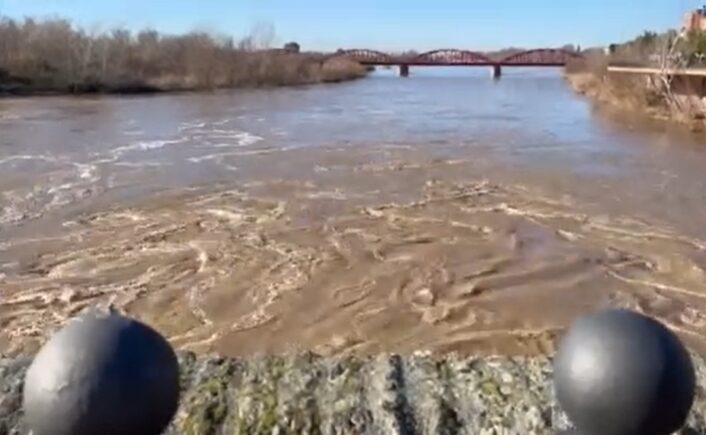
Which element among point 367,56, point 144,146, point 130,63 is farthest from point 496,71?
point 144,146

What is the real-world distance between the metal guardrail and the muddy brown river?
13.6ft

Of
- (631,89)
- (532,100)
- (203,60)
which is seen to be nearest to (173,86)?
(203,60)

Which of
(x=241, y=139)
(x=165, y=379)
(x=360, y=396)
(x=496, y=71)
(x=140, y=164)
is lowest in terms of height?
(x=496, y=71)

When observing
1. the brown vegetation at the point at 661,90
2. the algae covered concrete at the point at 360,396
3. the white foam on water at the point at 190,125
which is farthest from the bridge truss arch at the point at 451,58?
the algae covered concrete at the point at 360,396

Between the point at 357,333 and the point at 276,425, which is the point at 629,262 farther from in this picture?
the point at 276,425

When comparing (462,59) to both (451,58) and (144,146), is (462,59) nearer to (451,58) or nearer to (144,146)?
(451,58)

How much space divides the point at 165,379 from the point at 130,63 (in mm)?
38674

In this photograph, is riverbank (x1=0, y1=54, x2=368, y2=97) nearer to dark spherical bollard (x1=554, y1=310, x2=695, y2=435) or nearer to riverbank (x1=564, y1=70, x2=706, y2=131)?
riverbank (x1=564, y1=70, x2=706, y2=131)

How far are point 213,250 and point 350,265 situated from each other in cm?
132

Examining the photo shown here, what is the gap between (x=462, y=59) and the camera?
190 feet

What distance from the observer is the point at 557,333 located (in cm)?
598

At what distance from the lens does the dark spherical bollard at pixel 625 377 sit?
1.40 m

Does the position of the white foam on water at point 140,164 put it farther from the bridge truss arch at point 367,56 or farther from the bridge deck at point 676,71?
the bridge truss arch at point 367,56

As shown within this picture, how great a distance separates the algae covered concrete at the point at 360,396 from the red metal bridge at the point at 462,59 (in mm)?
55490
